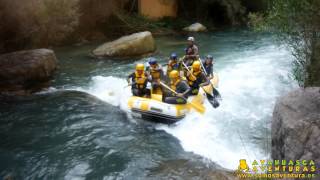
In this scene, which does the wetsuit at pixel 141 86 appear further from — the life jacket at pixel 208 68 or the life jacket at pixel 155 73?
the life jacket at pixel 208 68

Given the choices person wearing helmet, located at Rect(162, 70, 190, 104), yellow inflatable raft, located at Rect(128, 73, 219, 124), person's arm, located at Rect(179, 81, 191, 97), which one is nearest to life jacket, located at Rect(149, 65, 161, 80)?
person wearing helmet, located at Rect(162, 70, 190, 104)

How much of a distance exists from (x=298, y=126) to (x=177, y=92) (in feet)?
12.0

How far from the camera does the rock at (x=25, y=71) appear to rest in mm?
10711

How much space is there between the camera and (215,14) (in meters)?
27.3

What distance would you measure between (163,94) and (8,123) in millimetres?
3585

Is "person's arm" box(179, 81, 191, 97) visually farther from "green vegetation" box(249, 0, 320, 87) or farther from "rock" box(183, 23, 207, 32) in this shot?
"rock" box(183, 23, 207, 32)

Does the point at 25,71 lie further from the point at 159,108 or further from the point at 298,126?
the point at 298,126

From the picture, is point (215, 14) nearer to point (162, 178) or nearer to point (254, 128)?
point (254, 128)

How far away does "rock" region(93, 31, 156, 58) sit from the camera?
1498cm

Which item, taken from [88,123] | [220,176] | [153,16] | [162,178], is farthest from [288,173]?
[153,16]

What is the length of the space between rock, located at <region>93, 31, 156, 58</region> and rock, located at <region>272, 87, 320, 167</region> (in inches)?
381

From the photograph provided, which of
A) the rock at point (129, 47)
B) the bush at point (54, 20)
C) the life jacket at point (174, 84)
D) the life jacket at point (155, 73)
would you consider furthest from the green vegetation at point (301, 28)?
the bush at point (54, 20)

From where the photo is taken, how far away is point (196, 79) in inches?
343

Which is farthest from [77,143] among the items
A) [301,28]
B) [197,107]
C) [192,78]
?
[301,28]
